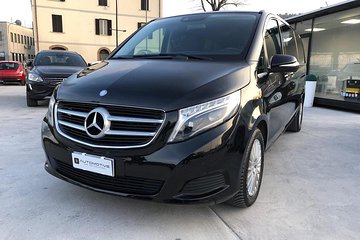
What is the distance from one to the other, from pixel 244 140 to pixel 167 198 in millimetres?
673

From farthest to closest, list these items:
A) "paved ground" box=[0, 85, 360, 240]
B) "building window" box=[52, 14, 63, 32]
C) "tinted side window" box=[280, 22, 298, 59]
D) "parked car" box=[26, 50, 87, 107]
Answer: "building window" box=[52, 14, 63, 32] → "parked car" box=[26, 50, 87, 107] → "tinted side window" box=[280, 22, 298, 59] → "paved ground" box=[0, 85, 360, 240]

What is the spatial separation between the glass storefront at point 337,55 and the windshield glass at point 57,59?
676 cm

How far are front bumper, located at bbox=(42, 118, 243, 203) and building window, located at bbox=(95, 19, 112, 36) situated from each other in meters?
38.2

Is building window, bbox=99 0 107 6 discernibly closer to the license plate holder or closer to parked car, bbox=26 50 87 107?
parked car, bbox=26 50 87 107

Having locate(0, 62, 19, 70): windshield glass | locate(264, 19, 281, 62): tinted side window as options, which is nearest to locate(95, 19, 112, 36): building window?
locate(0, 62, 19, 70): windshield glass

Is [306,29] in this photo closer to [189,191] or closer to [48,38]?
[189,191]

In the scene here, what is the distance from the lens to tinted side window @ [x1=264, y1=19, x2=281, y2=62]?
3.36m

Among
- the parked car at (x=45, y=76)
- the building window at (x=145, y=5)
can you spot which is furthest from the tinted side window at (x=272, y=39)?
the building window at (x=145, y=5)

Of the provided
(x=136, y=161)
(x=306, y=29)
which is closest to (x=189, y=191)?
(x=136, y=161)

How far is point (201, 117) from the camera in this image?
2258 millimetres

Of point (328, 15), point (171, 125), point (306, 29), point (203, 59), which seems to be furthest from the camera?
point (306, 29)

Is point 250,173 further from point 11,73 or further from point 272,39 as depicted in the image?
point 11,73

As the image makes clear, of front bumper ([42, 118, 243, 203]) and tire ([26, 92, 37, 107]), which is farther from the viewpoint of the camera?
tire ([26, 92, 37, 107])

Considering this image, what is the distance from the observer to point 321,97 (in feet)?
31.9
